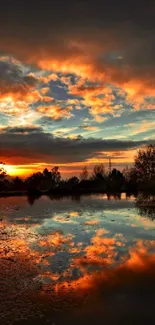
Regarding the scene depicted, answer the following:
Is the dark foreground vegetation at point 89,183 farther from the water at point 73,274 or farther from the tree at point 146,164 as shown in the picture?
the water at point 73,274

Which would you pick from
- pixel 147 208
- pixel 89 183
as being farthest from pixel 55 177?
pixel 147 208

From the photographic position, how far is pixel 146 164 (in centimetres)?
7919

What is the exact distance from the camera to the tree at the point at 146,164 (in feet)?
253

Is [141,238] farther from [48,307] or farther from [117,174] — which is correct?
[117,174]

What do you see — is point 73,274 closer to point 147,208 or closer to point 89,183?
point 147,208

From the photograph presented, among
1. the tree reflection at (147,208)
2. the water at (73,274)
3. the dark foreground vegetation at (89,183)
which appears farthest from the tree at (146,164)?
the water at (73,274)

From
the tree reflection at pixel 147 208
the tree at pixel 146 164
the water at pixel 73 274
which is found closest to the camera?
the water at pixel 73 274

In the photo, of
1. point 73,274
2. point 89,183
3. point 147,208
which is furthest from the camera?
point 89,183

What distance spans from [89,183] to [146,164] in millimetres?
32734

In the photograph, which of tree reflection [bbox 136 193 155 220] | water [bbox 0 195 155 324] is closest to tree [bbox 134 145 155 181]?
tree reflection [bbox 136 193 155 220]

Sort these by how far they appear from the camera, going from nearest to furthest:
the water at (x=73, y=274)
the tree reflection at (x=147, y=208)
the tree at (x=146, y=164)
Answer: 1. the water at (x=73, y=274)
2. the tree reflection at (x=147, y=208)
3. the tree at (x=146, y=164)

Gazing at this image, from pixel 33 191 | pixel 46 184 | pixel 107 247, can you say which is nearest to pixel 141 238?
pixel 107 247

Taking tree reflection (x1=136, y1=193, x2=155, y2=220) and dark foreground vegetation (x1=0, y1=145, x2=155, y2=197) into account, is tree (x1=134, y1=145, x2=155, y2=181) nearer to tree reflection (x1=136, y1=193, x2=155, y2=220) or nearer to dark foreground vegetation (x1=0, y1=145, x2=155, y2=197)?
dark foreground vegetation (x1=0, y1=145, x2=155, y2=197)

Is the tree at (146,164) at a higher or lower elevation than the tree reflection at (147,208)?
higher
